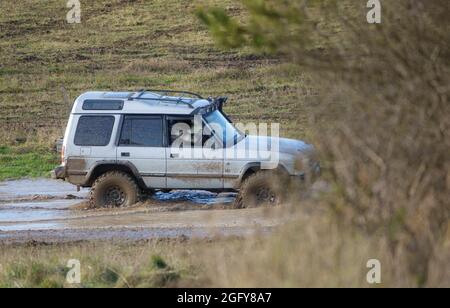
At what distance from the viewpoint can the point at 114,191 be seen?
1802 cm

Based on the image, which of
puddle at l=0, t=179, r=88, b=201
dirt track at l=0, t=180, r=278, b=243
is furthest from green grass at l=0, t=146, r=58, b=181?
dirt track at l=0, t=180, r=278, b=243

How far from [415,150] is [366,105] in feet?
2.10

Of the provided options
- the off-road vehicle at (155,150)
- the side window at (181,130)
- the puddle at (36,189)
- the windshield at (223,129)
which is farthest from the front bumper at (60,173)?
the windshield at (223,129)

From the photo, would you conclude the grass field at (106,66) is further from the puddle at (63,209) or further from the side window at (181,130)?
the side window at (181,130)

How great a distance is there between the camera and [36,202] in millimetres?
19281

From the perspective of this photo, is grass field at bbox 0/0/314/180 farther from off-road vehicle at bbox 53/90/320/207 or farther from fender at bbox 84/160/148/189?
fender at bbox 84/160/148/189

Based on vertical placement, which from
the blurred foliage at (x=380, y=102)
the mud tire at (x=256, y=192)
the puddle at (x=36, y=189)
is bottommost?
the puddle at (x=36, y=189)

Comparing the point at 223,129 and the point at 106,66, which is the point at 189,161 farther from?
the point at 106,66

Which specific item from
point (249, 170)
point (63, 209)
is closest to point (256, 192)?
point (249, 170)

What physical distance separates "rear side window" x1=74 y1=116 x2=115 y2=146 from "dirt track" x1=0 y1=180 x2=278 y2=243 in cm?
121

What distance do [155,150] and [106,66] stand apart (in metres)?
Result: 17.3

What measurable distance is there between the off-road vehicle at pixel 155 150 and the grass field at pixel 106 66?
3865mm

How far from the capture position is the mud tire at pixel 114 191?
58.7ft
